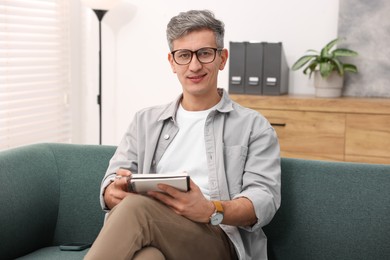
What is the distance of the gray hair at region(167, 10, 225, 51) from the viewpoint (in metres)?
2.52

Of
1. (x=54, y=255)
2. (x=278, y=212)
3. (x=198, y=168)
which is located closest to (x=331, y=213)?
(x=278, y=212)

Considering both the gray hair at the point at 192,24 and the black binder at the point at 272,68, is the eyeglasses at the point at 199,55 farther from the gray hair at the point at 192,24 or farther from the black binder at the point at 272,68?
the black binder at the point at 272,68

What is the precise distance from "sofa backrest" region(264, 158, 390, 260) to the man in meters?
0.14

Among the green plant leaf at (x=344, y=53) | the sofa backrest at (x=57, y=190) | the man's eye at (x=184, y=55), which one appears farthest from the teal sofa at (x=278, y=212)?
the green plant leaf at (x=344, y=53)

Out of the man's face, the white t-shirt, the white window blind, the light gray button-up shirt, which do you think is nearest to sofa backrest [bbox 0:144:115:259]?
the light gray button-up shirt

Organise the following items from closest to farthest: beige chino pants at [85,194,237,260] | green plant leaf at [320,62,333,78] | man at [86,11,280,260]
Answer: beige chino pants at [85,194,237,260], man at [86,11,280,260], green plant leaf at [320,62,333,78]

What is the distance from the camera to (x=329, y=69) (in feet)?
13.6

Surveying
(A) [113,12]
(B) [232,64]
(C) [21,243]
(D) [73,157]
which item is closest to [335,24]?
(B) [232,64]

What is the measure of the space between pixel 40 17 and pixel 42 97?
1.94 feet

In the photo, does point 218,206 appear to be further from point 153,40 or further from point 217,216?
point 153,40

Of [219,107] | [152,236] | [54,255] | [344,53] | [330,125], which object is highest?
[344,53]

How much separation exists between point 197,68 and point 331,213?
0.78m

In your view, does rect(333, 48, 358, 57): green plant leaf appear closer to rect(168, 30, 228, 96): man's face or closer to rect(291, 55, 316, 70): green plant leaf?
rect(291, 55, 316, 70): green plant leaf

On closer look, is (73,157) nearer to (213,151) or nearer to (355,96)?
(213,151)
